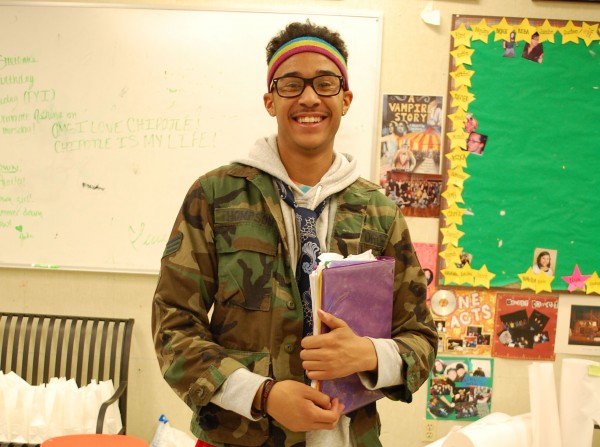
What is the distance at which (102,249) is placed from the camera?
2408 mm

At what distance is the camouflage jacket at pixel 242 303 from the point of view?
952 millimetres

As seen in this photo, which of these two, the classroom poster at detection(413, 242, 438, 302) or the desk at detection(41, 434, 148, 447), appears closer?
the desk at detection(41, 434, 148, 447)

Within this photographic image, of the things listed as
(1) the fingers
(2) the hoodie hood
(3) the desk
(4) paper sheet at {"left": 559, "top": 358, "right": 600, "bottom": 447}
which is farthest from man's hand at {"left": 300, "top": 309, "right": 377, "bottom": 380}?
(4) paper sheet at {"left": 559, "top": 358, "right": 600, "bottom": 447}

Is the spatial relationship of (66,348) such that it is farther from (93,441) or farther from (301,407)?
(301,407)

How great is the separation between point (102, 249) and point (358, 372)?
5.92 ft

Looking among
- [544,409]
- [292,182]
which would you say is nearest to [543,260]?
[544,409]

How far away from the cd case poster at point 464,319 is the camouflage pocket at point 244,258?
1.54 metres

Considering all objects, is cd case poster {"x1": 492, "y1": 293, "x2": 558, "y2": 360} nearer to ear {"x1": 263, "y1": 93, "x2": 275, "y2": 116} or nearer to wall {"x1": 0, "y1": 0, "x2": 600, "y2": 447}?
wall {"x1": 0, "y1": 0, "x2": 600, "y2": 447}

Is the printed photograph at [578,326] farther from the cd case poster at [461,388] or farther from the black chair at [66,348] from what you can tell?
the black chair at [66,348]

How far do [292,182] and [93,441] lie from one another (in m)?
1.41

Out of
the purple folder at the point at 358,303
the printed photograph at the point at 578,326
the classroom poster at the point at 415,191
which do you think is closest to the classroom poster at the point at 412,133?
the classroom poster at the point at 415,191

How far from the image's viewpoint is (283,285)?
1.02 m

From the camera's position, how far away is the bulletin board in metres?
2.30

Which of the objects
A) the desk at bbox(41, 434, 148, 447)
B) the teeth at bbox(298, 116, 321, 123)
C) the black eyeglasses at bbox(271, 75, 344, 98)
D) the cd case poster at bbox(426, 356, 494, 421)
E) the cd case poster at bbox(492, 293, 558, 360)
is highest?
the black eyeglasses at bbox(271, 75, 344, 98)
